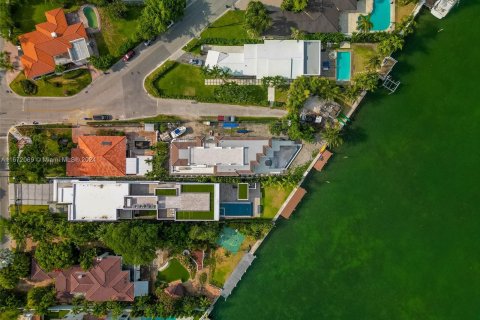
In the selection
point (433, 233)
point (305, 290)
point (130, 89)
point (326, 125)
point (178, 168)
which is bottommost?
point (305, 290)

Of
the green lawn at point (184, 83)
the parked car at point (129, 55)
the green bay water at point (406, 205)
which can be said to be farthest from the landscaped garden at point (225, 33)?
the green bay water at point (406, 205)

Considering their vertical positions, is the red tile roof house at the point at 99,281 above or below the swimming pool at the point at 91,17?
below

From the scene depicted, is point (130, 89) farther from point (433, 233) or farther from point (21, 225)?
point (433, 233)

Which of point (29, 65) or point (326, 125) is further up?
point (29, 65)

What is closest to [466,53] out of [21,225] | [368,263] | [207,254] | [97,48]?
[368,263]

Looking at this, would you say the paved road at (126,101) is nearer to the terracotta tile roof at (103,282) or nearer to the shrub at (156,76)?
the shrub at (156,76)

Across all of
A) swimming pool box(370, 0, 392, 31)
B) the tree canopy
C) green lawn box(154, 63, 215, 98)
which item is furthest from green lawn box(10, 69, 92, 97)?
swimming pool box(370, 0, 392, 31)

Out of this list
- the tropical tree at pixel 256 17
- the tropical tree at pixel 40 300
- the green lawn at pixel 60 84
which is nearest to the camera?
the tropical tree at pixel 256 17
